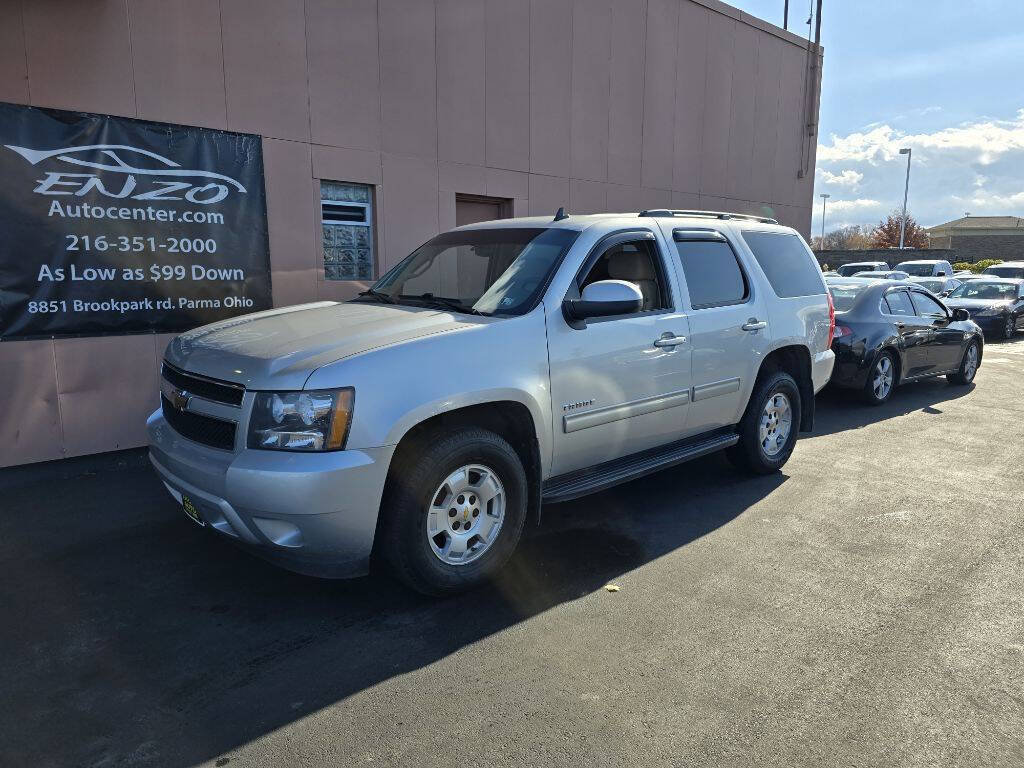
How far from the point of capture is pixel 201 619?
351 centimetres

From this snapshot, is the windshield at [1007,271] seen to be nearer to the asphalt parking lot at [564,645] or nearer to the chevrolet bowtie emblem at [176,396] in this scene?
the asphalt parking lot at [564,645]

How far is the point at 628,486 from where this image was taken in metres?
5.59

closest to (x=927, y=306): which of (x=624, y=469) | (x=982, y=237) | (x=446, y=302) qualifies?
(x=624, y=469)

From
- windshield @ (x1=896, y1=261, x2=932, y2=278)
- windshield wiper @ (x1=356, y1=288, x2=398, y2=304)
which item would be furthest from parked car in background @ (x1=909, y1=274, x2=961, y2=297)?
windshield wiper @ (x1=356, y1=288, x2=398, y2=304)

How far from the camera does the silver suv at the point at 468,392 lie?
3197 mm

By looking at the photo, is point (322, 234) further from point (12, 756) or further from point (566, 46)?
point (12, 756)

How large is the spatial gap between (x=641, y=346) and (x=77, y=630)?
3.39 meters

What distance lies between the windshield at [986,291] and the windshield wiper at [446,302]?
680 inches

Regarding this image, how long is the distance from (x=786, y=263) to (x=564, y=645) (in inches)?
159

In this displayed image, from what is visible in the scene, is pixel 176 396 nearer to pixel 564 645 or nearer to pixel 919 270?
pixel 564 645

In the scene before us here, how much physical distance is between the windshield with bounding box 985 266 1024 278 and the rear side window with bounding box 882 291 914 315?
16409 millimetres

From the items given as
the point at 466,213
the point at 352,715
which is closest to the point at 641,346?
the point at 352,715

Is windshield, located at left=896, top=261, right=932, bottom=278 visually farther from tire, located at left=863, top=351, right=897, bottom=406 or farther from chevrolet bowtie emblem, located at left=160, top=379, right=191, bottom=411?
chevrolet bowtie emblem, located at left=160, top=379, right=191, bottom=411

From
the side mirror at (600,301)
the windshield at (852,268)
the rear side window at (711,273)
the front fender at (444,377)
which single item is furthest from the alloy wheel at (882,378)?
the windshield at (852,268)
